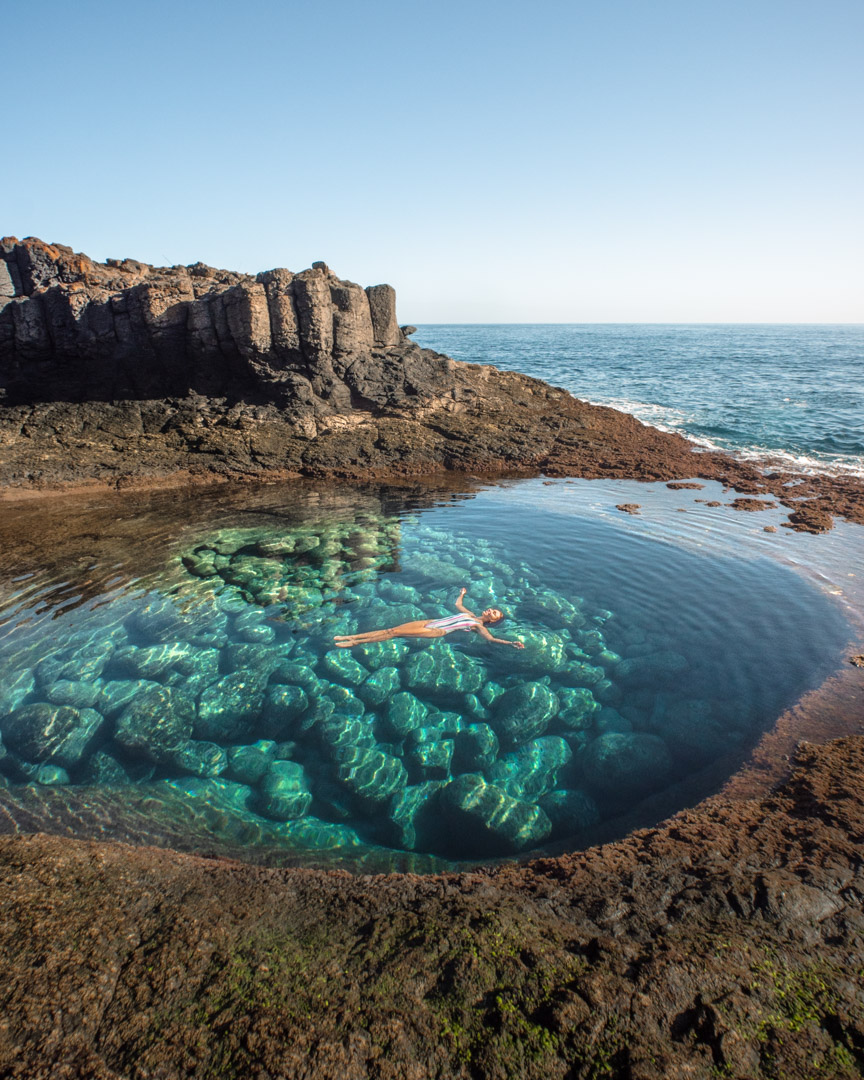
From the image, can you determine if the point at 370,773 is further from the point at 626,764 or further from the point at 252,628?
the point at 252,628

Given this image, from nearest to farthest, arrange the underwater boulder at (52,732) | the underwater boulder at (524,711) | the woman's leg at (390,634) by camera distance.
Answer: the underwater boulder at (52,732)
the underwater boulder at (524,711)
the woman's leg at (390,634)

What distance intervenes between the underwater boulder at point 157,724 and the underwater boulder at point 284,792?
106 centimetres

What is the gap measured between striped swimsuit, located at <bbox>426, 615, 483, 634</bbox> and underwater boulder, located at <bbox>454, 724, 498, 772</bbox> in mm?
1751

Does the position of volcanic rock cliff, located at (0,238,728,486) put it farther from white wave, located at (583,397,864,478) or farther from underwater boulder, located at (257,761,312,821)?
underwater boulder, located at (257,761,312,821)

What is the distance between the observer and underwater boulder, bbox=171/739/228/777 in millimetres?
5195

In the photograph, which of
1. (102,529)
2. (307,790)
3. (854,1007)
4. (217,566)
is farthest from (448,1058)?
(102,529)

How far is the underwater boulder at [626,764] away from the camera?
4.95 metres

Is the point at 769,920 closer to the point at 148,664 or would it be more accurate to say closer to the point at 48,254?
the point at 148,664

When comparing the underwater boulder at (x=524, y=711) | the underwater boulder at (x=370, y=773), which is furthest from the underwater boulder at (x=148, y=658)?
the underwater boulder at (x=524, y=711)

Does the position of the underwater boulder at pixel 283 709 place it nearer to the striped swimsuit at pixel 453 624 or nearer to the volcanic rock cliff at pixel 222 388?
the striped swimsuit at pixel 453 624

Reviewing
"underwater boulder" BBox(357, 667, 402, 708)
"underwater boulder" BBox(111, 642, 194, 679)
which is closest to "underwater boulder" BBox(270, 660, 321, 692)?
"underwater boulder" BBox(357, 667, 402, 708)

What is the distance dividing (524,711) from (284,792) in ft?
8.36

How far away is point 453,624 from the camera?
24.1ft

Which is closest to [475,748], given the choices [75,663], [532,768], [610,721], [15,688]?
[532,768]
